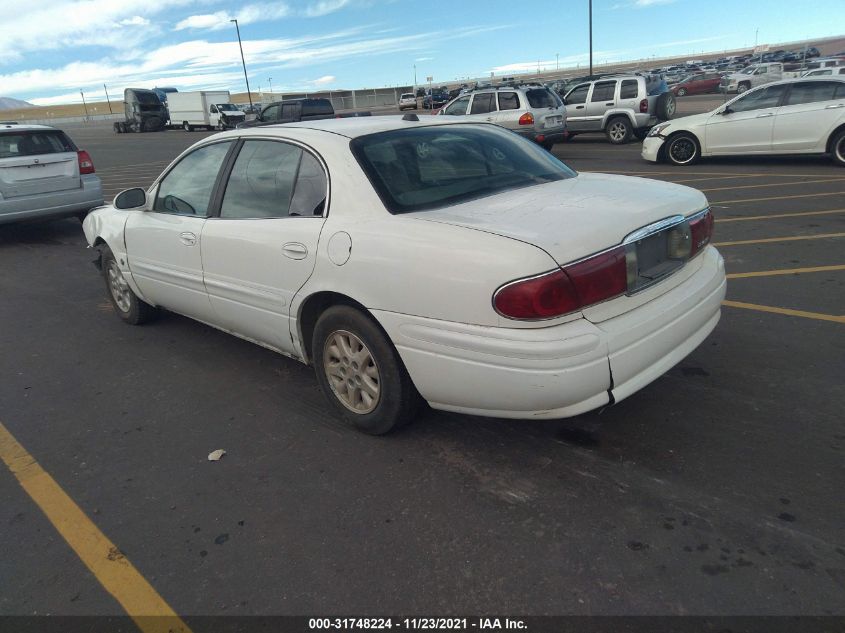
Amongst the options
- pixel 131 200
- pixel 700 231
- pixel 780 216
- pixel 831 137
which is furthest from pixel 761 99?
pixel 131 200

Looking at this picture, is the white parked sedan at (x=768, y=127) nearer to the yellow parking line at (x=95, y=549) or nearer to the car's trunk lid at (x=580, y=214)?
the car's trunk lid at (x=580, y=214)

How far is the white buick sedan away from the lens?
2590 millimetres

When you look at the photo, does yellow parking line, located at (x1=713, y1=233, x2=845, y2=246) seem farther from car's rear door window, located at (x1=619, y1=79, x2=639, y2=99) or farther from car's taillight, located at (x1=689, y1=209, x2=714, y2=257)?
car's rear door window, located at (x1=619, y1=79, x2=639, y2=99)

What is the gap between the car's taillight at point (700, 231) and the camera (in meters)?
3.22

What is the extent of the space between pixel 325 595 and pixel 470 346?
1.11 meters

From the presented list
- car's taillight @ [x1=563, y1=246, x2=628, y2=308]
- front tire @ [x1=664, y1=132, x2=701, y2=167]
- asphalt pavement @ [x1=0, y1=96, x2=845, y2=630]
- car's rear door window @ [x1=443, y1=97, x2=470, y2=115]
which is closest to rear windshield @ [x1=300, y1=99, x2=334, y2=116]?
car's rear door window @ [x1=443, y1=97, x2=470, y2=115]

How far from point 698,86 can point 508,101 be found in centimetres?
3260

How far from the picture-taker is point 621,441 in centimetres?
318

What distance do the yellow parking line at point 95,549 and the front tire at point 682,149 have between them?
40.8 ft

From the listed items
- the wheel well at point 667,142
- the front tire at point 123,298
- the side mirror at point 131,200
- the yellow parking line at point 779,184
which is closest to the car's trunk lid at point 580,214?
the side mirror at point 131,200

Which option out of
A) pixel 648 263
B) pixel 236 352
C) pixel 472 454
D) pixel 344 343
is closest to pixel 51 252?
pixel 236 352

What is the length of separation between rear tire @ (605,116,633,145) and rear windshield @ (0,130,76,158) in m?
13.5

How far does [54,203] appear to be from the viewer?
9.34 meters

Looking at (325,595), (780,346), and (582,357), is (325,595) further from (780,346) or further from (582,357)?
(780,346)
